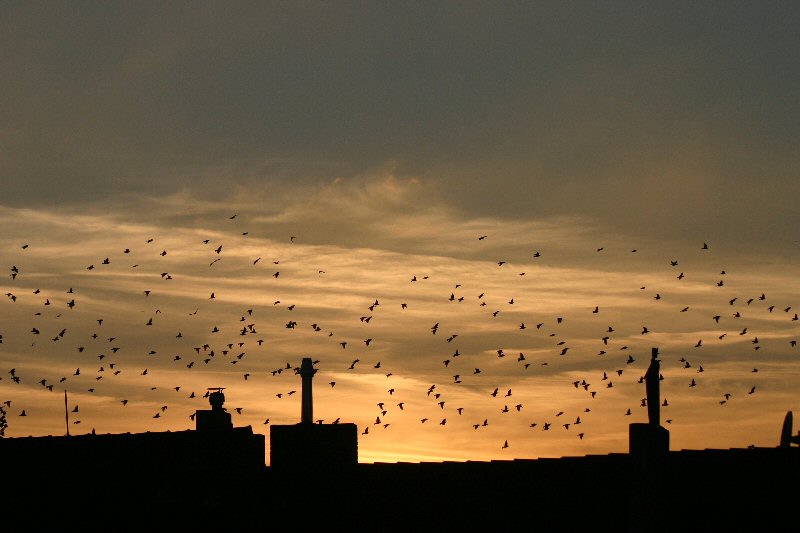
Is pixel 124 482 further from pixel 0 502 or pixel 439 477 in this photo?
pixel 439 477

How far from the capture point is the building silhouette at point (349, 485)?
29.9 meters

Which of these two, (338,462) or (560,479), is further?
(338,462)

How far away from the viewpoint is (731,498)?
3008 cm

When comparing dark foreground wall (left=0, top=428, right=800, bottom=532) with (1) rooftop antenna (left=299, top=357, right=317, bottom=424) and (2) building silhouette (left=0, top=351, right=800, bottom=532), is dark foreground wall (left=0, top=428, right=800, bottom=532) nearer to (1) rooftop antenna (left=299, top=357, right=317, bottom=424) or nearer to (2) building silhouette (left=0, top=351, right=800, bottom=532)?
(2) building silhouette (left=0, top=351, right=800, bottom=532)

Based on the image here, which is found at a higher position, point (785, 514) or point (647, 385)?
point (647, 385)

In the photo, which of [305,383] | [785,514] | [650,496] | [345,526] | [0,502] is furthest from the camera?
[305,383]

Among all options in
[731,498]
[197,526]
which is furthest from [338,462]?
[731,498]

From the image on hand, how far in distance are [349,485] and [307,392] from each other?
4416 mm

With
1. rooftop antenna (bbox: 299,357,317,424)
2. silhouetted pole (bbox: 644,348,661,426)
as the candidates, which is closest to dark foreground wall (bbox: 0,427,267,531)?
rooftop antenna (bbox: 299,357,317,424)

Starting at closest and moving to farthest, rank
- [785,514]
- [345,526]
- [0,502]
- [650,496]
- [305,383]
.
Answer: [650,496] < [785,514] < [345,526] < [0,502] < [305,383]

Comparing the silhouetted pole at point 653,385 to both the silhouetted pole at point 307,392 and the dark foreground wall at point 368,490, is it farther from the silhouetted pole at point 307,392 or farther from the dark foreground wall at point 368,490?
the silhouetted pole at point 307,392

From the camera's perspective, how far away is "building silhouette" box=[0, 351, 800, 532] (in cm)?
2992

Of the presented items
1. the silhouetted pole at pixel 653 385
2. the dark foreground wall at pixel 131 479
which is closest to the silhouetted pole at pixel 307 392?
the dark foreground wall at pixel 131 479

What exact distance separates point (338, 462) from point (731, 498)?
31.2ft
